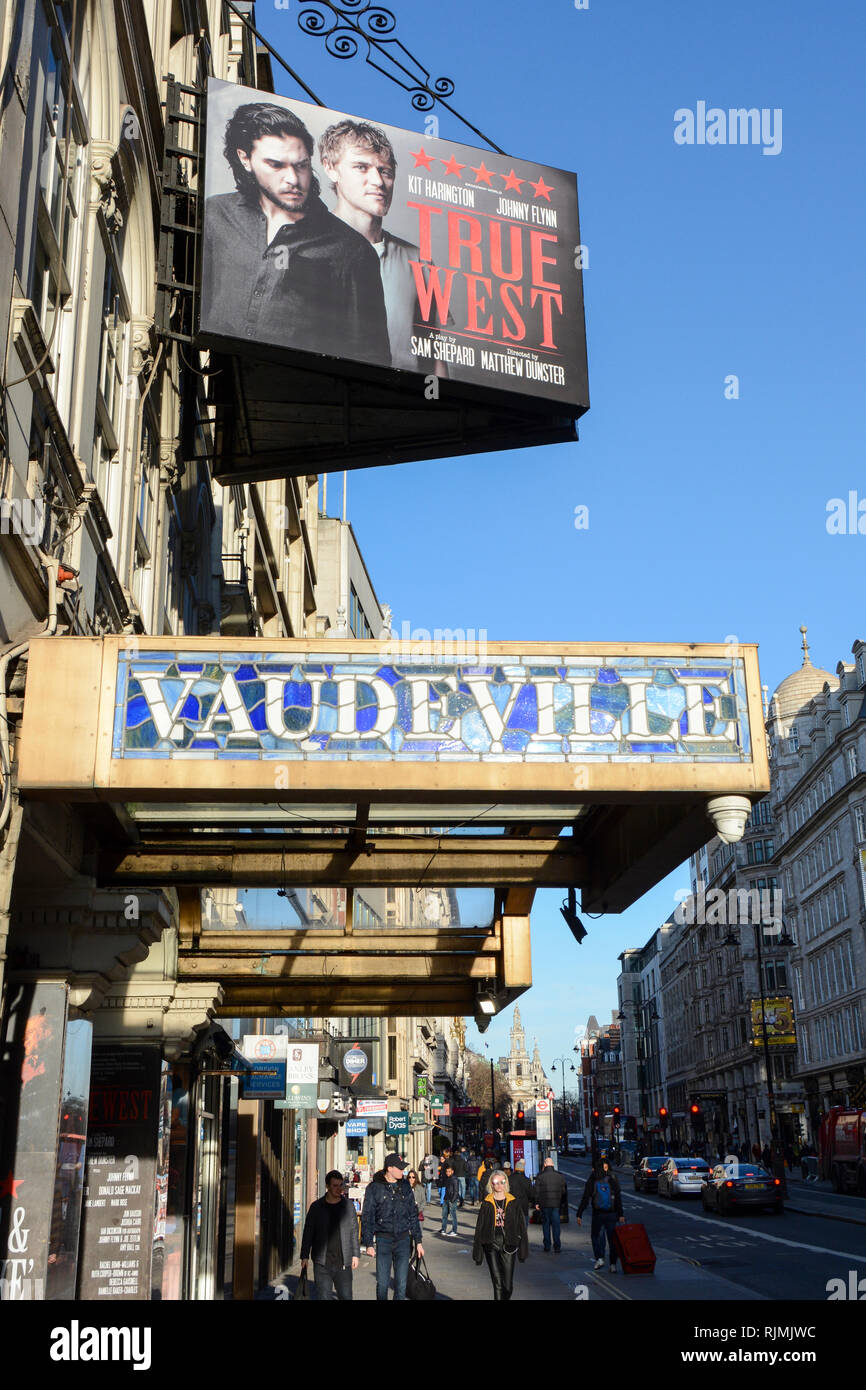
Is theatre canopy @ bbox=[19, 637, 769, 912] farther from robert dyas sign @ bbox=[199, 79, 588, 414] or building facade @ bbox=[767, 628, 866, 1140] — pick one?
building facade @ bbox=[767, 628, 866, 1140]

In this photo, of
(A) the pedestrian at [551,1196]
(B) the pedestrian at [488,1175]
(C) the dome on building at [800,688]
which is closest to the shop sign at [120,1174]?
(B) the pedestrian at [488,1175]

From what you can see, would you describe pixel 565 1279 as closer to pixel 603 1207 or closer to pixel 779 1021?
pixel 603 1207

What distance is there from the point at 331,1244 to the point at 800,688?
279 ft

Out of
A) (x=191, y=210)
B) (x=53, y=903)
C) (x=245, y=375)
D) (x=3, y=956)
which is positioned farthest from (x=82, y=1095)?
(x=191, y=210)

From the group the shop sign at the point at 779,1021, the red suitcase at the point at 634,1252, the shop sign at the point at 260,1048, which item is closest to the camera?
the red suitcase at the point at 634,1252

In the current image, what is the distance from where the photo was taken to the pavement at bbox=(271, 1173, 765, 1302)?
17250 mm

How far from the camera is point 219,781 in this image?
24.2 ft

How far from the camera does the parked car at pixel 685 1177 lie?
44.2m

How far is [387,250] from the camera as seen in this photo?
15570mm

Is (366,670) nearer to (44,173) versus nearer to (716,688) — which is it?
(716,688)

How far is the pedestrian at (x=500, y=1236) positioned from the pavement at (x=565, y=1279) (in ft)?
1.44

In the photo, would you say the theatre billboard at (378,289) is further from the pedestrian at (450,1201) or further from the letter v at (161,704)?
the pedestrian at (450,1201)

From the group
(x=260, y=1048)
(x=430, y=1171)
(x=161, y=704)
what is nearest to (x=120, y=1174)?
(x=161, y=704)

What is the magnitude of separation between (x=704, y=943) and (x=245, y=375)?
102552mm
